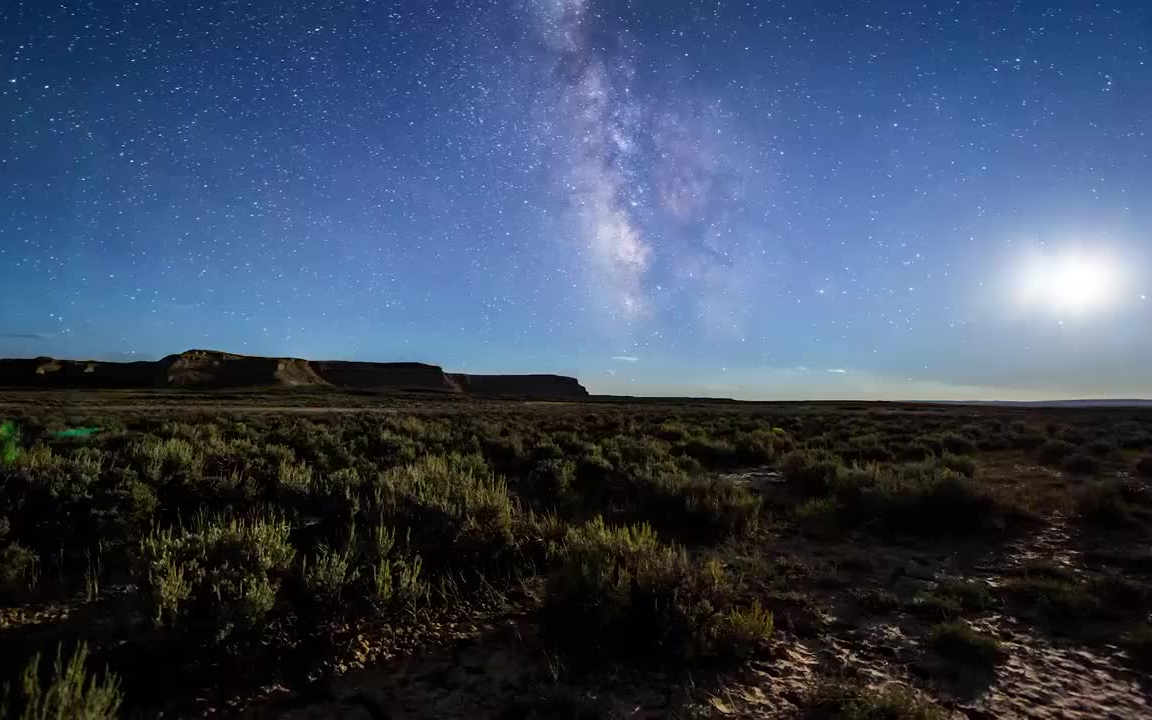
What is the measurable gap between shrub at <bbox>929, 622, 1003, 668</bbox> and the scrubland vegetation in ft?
0.07

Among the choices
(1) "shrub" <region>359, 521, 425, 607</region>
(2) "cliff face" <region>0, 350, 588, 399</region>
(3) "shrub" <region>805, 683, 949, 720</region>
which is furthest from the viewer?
(2) "cliff face" <region>0, 350, 588, 399</region>

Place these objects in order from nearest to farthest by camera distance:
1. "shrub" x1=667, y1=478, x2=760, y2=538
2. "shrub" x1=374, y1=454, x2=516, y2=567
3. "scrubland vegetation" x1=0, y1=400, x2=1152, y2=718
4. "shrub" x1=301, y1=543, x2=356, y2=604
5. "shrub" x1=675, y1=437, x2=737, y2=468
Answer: "scrubland vegetation" x1=0, y1=400, x2=1152, y2=718 < "shrub" x1=301, y1=543, x2=356, y2=604 < "shrub" x1=374, y1=454, x2=516, y2=567 < "shrub" x1=667, y1=478, x2=760, y2=538 < "shrub" x1=675, y1=437, x2=737, y2=468

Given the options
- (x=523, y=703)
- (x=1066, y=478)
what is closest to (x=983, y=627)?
(x=523, y=703)

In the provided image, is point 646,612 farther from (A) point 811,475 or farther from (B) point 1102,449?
(B) point 1102,449

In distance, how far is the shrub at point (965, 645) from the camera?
4.71m

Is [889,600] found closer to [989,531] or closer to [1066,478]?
[989,531]

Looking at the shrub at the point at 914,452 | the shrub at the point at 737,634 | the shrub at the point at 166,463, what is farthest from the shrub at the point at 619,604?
the shrub at the point at 914,452

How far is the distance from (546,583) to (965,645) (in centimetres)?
368

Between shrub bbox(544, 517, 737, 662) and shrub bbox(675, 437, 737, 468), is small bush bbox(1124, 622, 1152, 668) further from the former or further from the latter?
shrub bbox(675, 437, 737, 468)

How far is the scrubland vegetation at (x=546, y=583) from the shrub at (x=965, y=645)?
2 centimetres

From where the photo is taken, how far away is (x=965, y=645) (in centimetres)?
487

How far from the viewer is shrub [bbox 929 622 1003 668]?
4711mm

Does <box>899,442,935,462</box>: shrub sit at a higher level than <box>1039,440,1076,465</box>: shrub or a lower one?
lower

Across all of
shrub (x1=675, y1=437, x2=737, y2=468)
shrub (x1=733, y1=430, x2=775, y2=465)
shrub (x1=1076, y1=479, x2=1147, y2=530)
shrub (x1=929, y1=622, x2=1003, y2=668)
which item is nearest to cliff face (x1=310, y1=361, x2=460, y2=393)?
shrub (x1=675, y1=437, x2=737, y2=468)
